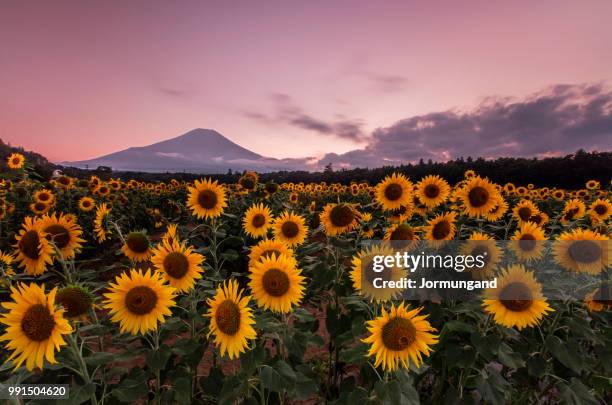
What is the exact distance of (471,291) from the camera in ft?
10.6

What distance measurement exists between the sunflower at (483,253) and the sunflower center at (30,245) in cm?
439

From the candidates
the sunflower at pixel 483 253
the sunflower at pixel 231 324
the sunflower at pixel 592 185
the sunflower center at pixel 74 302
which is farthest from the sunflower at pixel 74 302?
the sunflower at pixel 592 185

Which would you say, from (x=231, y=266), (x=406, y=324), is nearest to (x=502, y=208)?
(x=406, y=324)

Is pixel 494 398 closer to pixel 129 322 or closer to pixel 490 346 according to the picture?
pixel 490 346

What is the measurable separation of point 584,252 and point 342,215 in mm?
2402

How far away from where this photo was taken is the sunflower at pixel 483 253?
128 inches

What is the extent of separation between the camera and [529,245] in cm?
354

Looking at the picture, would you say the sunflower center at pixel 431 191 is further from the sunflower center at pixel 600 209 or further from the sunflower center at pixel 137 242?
the sunflower center at pixel 137 242

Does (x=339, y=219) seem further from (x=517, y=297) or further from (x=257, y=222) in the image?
(x=517, y=297)

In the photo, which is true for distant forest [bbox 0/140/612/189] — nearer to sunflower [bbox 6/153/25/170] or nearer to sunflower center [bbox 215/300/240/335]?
sunflower [bbox 6/153/25/170]

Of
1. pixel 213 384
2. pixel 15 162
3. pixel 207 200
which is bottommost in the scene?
pixel 213 384

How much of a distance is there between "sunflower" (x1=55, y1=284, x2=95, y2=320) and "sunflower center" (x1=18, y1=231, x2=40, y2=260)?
52.6 inches

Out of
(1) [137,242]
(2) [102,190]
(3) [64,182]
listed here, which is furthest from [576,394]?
(3) [64,182]

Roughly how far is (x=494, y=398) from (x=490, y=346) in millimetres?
376
